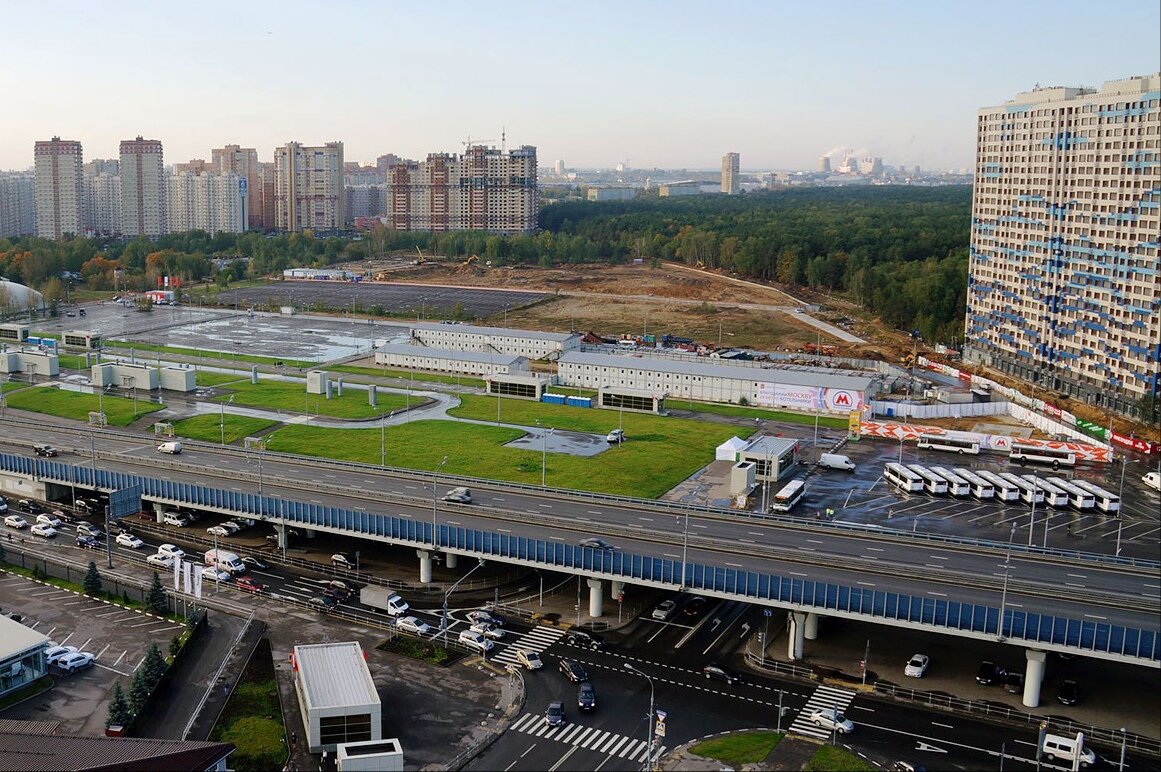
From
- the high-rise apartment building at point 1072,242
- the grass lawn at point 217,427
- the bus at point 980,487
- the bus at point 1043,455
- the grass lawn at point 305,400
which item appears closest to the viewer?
the bus at point 980,487

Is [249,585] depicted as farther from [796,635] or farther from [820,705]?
[820,705]

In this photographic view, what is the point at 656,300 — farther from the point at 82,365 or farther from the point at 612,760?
the point at 612,760

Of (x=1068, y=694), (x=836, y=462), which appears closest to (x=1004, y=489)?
(x=836, y=462)

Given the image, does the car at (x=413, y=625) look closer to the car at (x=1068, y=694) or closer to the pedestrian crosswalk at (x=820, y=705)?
the pedestrian crosswalk at (x=820, y=705)

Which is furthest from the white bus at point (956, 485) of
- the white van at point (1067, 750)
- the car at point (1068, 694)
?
the white van at point (1067, 750)

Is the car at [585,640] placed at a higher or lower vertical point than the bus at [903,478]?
lower

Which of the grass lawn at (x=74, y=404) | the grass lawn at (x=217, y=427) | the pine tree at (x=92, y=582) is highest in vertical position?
the grass lawn at (x=74, y=404)

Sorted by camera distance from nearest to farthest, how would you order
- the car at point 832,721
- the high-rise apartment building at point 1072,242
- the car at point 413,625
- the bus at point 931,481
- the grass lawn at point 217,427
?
the car at point 832,721 → the car at point 413,625 → the bus at point 931,481 → the grass lawn at point 217,427 → the high-rise apartment building at point 1072,242
